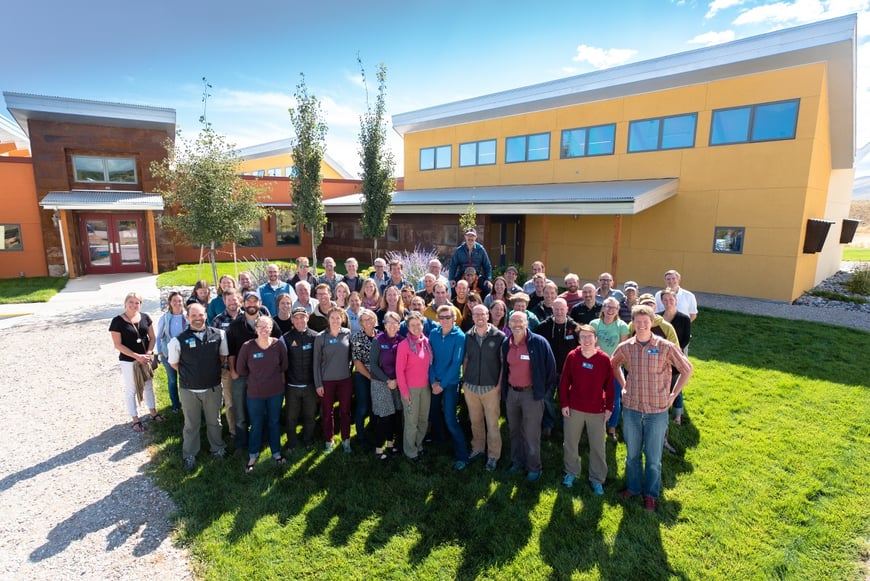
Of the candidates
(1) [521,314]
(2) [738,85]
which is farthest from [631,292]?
(2) [738,85]

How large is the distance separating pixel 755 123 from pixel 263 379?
1479cm

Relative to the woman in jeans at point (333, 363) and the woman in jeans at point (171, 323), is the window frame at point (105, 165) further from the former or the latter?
the woman in jeans at point (333, 363)

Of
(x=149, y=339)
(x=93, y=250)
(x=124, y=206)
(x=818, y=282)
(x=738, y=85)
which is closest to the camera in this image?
(x=149, y=339)

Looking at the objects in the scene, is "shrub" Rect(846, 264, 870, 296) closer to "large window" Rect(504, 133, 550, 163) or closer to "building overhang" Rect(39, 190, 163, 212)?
"large window" Rect(504, 133, 550, 163)

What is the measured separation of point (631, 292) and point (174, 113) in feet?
61.2

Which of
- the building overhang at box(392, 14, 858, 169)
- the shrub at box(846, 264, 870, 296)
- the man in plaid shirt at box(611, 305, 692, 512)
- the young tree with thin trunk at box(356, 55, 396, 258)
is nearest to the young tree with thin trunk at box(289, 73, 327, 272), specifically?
the young tree with thin trunk at box(356, 55, 396, 258)

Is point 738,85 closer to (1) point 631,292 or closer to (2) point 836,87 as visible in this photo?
(2) point 836,87

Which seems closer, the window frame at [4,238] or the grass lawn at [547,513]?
the grass lawn at [547,513]

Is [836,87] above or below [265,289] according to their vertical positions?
above

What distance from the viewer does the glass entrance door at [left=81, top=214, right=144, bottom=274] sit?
18234mm

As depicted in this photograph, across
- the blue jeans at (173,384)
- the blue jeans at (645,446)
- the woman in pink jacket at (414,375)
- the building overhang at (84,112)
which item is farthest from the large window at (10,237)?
the blue jeans at (645,446)

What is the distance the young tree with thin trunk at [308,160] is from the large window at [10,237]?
36.1 feet

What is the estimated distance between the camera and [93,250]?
18.4m

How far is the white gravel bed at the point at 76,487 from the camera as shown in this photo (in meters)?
3.83
